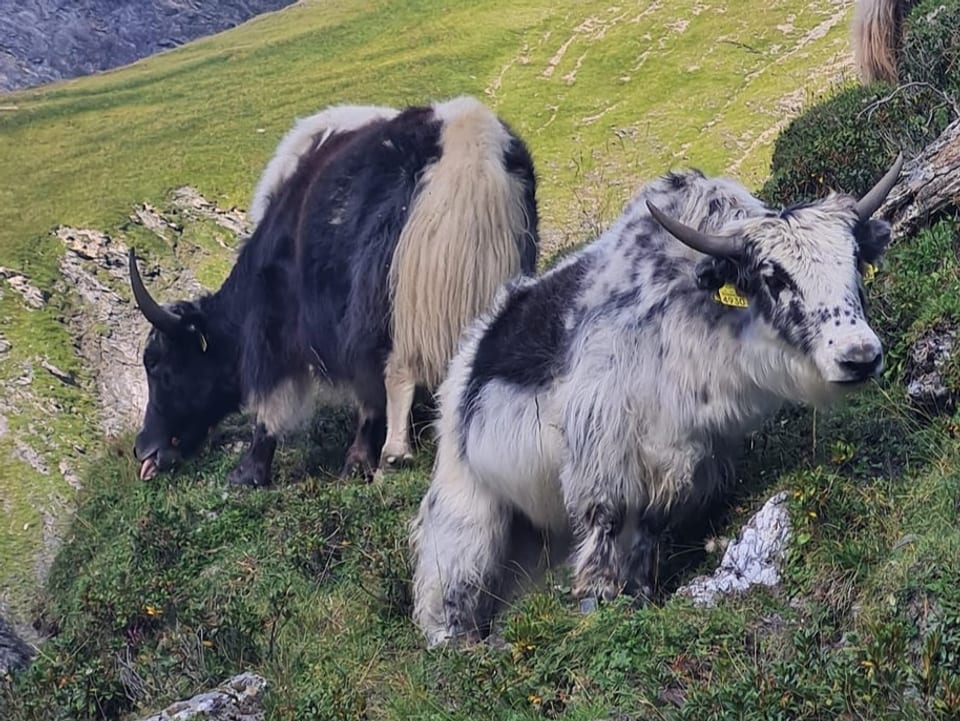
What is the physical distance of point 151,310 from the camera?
9883 millimetres

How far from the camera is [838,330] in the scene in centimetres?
512

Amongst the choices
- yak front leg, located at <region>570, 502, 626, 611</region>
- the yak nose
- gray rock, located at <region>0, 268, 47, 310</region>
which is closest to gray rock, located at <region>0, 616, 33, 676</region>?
yak front leg, located at <region>570, 502, 626, 611</region>

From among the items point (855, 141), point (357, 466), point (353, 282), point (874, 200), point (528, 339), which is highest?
point (874, 200)

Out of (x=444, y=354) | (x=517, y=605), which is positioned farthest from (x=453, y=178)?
(x=517, y=605)

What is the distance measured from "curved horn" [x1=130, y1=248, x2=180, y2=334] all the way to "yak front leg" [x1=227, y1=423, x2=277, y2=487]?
3.70ft

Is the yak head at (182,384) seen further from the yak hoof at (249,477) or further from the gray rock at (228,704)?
the gray rock at (228,704)

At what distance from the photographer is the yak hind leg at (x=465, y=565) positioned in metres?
6.44

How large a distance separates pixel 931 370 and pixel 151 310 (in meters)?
5.93

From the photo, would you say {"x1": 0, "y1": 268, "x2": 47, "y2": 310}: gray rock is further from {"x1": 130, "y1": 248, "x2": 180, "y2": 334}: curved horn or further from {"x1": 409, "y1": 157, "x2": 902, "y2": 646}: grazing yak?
{"x1": 409, "y1": 157, "x2": 902, "y2": 646}: grazing yak

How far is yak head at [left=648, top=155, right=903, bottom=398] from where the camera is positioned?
16.7ft

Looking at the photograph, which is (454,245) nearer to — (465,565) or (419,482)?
(419,482)

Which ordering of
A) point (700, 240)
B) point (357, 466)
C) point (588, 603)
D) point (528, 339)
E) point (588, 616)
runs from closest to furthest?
point (588, 616) → point (700, 240) → point (588, 603) → point (528, 339) → point (357, 466)

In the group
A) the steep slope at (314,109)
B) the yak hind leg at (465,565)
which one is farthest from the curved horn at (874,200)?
the steep slope at (314,109)

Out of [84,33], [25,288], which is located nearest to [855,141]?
[25,288]
